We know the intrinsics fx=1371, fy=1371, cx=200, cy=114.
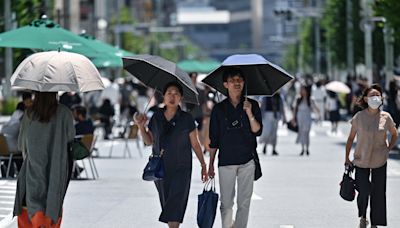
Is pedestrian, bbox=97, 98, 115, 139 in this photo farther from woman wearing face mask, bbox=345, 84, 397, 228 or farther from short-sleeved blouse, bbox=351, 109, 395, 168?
short-sleeved blouse, bbox=351, 109, 395, 168

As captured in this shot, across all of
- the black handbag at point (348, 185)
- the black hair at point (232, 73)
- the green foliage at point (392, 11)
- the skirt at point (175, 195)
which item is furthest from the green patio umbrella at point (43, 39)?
the green foliage at point (392, 11)

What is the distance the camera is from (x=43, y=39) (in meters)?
25.2

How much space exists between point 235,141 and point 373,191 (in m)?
2.20

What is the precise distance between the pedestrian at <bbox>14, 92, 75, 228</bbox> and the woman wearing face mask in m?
3.53

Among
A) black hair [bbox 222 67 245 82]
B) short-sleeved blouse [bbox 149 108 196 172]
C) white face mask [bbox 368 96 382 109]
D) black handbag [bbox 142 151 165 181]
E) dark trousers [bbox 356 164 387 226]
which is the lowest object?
dark trousers [bbox 356 164 387 226]

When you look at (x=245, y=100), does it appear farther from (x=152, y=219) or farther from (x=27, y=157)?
(x=152, y=219)

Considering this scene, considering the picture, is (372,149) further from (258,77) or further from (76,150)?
(76,150)

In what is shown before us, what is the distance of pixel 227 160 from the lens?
40.2 ft

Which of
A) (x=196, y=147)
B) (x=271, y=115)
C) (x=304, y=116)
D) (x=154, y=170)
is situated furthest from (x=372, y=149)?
(x=304, y=116)

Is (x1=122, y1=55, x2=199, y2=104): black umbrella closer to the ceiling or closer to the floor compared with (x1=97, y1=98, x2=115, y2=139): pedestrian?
closer to the ceiling

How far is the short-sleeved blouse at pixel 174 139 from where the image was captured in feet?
40.0

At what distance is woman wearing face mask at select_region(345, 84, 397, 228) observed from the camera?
13.5 meters

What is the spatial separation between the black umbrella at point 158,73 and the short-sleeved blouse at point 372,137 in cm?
174

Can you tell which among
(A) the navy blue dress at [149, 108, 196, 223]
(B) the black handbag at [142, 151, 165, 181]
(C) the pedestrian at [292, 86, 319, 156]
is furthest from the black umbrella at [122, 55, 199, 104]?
(C) the pedestrian at [292, 86, 319, 156]
